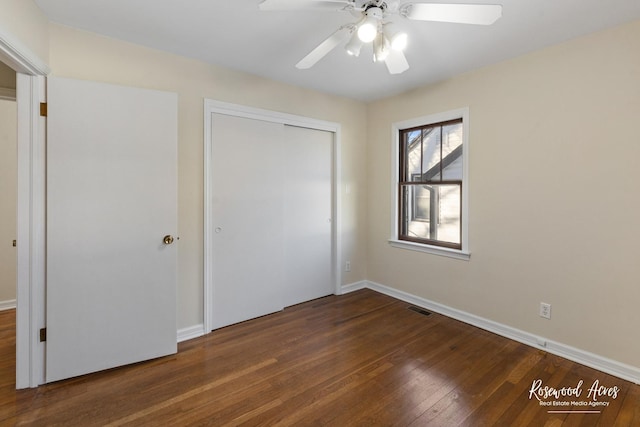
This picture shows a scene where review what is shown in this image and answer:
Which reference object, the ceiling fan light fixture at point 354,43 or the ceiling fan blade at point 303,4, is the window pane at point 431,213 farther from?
the ceiling fan blade at point 303,4

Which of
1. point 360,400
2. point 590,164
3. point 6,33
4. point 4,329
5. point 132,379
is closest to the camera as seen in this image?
point 6,33

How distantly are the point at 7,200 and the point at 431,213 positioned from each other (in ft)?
14.7

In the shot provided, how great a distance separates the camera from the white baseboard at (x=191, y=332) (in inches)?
102

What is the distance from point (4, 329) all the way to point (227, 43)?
124 inches

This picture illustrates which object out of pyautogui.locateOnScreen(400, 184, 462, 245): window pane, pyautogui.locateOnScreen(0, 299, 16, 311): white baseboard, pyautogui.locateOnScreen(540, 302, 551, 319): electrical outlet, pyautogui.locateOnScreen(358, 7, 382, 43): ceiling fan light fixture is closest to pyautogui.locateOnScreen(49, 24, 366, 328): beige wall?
pyautogui.locateOnScreen(400, 184, 462, 245): window pane

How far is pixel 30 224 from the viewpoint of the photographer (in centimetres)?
192

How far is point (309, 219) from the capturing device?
11.6 feet

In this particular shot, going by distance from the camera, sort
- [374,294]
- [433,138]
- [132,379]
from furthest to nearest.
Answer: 1. [374,294]
2. [433,138]
3. [132,379]

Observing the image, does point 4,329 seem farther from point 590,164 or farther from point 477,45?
point 590,164

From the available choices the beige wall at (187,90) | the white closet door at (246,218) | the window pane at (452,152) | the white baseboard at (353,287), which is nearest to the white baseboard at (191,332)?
the beige wall at (187,90)

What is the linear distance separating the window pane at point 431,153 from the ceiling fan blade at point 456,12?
1844 millimetres

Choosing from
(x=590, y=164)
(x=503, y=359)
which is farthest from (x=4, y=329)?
(x=590, y=164)

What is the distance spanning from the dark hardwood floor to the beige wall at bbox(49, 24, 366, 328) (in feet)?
2.13

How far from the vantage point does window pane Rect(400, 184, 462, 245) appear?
3.18 meters
